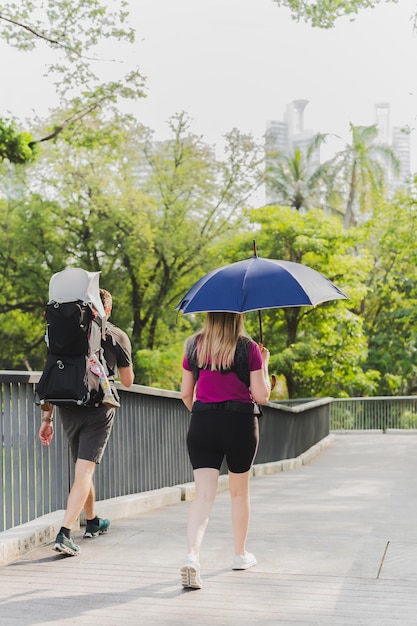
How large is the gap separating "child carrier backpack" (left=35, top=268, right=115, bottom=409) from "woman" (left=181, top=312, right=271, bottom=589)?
0.65 meters

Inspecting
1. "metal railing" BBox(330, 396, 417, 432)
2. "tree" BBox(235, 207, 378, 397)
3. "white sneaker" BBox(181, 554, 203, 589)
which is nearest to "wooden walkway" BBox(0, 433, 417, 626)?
"white sneaker" BBox(181, 554, 203, 589)

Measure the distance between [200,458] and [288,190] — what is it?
43.7 meters

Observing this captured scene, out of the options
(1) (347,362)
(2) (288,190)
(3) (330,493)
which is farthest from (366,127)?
(3) (330,493)

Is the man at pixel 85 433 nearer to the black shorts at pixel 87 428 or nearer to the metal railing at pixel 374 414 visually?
the black shorts at pixel 87 428

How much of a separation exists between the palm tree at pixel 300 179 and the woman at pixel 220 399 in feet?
135

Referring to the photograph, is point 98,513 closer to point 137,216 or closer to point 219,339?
point 219,339

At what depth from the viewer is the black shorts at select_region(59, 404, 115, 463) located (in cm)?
579

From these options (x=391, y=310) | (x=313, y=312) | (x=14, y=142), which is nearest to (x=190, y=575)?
(x=14, y=142)

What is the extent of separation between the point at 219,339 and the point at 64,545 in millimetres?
1679

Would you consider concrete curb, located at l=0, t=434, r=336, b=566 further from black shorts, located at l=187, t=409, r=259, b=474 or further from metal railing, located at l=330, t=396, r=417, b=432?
metal railing, located at l=330, t=396, r=417, b=432

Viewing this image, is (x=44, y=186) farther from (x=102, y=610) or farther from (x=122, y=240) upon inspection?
(x=102, y=610)

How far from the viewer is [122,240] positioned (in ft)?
123

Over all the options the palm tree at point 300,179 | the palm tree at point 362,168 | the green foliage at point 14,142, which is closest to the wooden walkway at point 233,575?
the green foliage at point 14,142

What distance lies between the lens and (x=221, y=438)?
16.7ft
